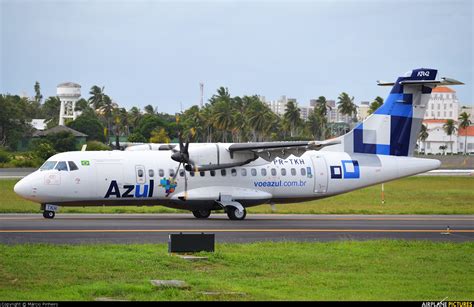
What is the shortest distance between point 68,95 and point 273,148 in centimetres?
11064

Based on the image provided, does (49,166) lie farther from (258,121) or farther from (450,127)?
(450,127)

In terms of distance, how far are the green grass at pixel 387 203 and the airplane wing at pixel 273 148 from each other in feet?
23.4

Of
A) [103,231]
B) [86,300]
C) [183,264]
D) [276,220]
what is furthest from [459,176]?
[86,300]

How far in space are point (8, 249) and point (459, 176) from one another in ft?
172

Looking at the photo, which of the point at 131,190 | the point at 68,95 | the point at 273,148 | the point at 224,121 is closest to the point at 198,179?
the point at 131,190

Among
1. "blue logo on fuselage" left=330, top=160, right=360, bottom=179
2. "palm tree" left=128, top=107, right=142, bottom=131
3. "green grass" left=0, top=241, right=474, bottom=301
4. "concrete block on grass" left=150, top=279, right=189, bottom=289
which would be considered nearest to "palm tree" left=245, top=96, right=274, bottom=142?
"palm tree" left=128, top=107, right=142, bottom=131

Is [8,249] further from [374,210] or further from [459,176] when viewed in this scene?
[459,176]

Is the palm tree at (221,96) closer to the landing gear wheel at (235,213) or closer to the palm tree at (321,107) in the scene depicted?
the palm tree at (321,107)

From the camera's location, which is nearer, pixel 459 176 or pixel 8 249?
pixel 8 249

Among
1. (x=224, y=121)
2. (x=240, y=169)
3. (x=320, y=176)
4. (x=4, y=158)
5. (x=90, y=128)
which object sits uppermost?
(x=224, y=121)

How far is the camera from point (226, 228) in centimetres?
2777

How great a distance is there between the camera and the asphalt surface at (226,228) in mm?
24312

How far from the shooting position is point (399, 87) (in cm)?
3384

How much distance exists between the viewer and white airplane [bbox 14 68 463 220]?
1192 inches
